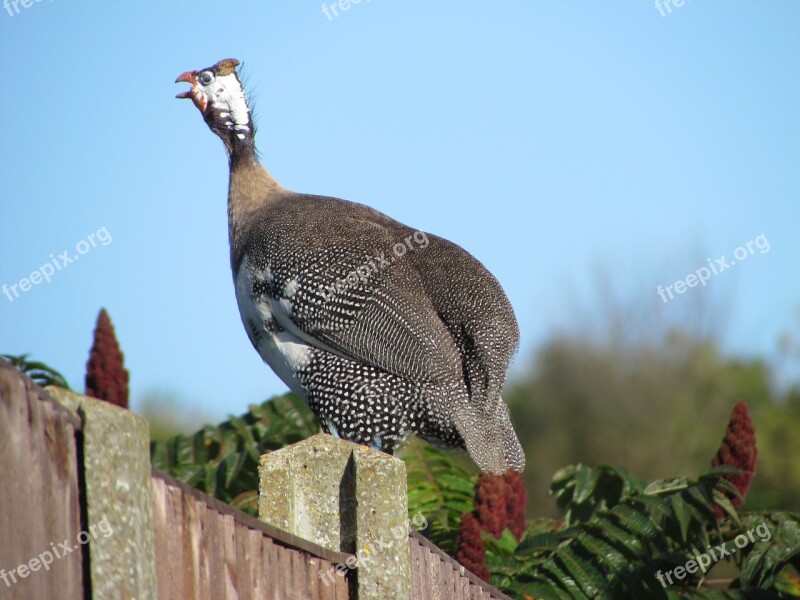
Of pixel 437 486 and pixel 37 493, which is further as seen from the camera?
pixel 437 486

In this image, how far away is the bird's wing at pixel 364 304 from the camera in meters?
6.03

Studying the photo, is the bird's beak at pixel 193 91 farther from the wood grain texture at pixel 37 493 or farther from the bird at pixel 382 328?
the wood grain texture at pixel 37 493

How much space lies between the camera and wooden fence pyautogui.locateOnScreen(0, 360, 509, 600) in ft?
9.58

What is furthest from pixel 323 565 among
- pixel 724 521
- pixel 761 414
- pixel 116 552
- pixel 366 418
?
pixel 761 414

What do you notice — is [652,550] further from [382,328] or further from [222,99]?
[222,99]

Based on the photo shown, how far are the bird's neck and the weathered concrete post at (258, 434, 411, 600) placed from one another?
8.93 feet

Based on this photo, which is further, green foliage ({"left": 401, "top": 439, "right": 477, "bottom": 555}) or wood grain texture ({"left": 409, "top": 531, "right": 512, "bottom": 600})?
green foliage ({"left": 401, "top": 439, "right": 477, "bottom": 555})

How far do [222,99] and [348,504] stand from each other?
3.89m

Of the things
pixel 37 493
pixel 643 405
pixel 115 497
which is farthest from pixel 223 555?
pixel 643 405

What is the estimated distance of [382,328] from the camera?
6105 millimetres

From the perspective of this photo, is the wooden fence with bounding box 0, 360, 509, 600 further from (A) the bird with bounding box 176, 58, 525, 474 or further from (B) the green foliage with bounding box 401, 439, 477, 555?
(B) the green foliage with bounding box 401, 439, 477, 555

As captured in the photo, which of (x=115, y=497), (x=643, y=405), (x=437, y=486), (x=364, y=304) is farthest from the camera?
(x=643, y=405)

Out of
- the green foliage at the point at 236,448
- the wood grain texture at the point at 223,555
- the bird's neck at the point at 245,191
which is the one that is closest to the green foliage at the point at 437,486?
the green foliage at the point at 236,448

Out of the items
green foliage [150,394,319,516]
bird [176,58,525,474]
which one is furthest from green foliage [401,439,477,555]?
bird [176,58,525,474]
